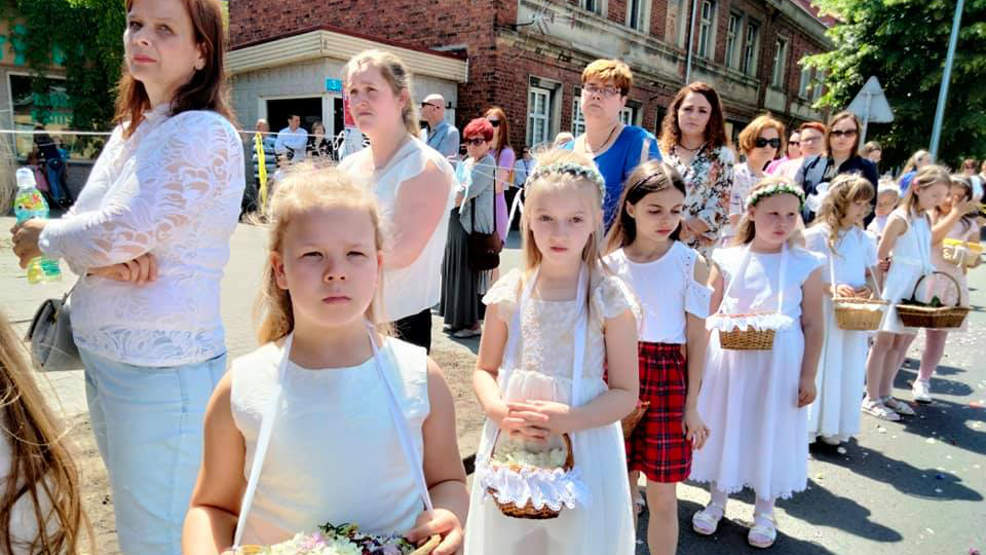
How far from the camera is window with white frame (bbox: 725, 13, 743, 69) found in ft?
70.6

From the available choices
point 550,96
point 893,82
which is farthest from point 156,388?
point 893,82

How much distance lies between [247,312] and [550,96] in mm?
11036

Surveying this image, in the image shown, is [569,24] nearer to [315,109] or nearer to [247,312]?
[315,109]

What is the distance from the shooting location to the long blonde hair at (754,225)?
3164mm

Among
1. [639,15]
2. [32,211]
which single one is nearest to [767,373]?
[32,211]

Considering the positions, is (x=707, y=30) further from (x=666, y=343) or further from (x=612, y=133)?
(x=666, y=343)

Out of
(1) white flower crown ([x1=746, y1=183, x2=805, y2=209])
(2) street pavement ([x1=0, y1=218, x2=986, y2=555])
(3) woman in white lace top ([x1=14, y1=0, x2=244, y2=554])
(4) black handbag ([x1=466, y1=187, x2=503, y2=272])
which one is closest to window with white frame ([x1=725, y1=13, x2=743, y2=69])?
(2) street pavement ([x1=0, y1=218, x2=986, y2=555])

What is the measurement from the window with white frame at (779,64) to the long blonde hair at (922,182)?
73.0 feet

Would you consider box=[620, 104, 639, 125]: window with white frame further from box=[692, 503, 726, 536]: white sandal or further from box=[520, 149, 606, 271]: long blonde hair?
Result: box=[520, 149, 606, 271]: long blonde hair

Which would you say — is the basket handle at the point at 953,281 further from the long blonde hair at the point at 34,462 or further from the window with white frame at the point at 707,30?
the window with white frame at the point at 707,30

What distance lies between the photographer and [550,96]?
15.1 meters

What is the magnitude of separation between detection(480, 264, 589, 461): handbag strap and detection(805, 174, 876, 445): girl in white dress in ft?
9.08

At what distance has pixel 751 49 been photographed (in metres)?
23.2

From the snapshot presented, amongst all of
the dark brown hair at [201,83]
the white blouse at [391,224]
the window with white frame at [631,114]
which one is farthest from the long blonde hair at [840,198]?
the window with white frame at [631,114]
